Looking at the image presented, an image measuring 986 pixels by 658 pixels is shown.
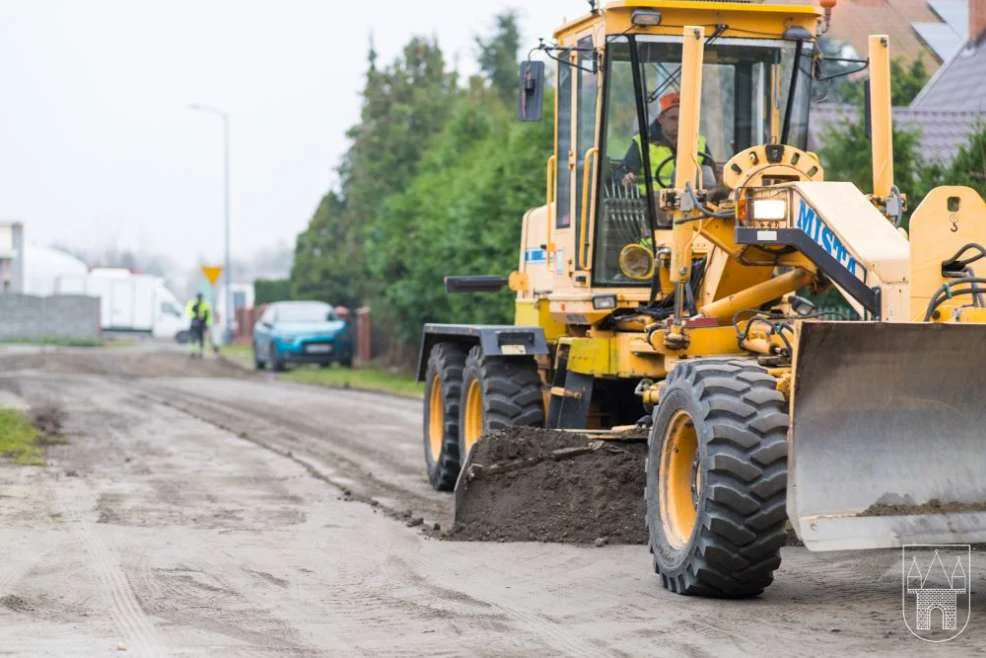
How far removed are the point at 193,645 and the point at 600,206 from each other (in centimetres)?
564

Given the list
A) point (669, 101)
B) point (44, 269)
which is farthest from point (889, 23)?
point (44, 269)

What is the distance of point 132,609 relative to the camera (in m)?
8.25

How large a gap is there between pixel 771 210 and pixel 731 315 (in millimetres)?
946

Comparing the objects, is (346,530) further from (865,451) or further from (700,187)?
(865,451)

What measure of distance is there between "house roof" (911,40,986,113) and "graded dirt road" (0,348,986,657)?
9051 millimetres

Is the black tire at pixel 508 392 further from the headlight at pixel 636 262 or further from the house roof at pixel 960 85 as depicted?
the house roof at pixel 960 85

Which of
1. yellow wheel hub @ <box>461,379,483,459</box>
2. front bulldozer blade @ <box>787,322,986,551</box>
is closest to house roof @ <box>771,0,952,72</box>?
yellow wheel hub @ <box>461,379,483,459</box>

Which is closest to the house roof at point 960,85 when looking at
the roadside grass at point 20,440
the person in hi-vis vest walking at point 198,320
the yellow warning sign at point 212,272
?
the roadside grass at point 20,440

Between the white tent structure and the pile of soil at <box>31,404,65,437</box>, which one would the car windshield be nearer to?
the pile of soil at <box>31,404,65,437</box>

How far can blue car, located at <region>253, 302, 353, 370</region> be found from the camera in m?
35.2

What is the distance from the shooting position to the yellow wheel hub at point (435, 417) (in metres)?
15.1

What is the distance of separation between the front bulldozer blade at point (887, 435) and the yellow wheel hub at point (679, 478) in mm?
947

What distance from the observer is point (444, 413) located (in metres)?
14.5

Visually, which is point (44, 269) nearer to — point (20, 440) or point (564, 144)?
point (20, 440)
